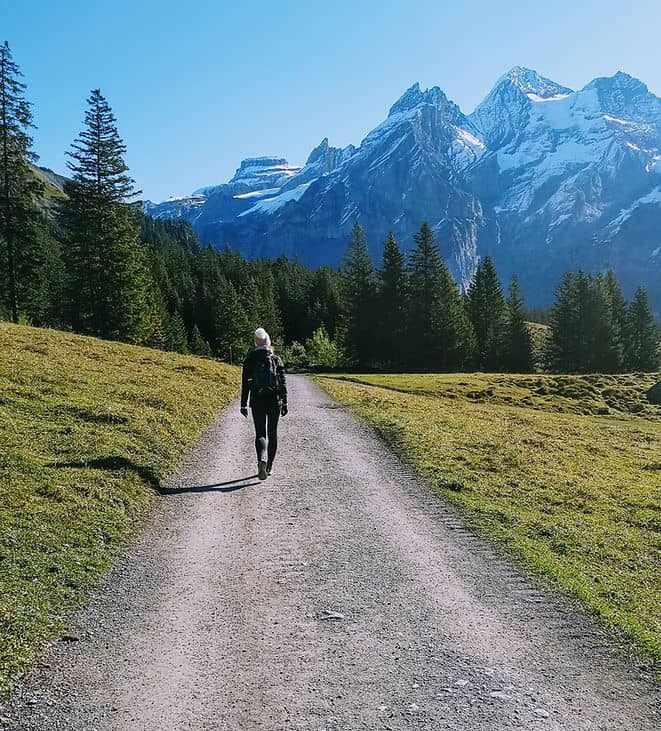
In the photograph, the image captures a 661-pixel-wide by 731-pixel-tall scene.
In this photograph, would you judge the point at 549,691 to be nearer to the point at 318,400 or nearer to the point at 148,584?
the point at 148,584

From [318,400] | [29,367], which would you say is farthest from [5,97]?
[318,400]

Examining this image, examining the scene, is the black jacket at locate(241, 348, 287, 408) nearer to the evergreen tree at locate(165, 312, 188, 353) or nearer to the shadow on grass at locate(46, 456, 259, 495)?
the shadow on grass at locate(46, 456, 259, 495)

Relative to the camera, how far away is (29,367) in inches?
861

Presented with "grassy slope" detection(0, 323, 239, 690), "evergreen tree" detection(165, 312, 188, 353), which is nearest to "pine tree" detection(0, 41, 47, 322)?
"grassy slope" detection(0, 323, 239, 690)

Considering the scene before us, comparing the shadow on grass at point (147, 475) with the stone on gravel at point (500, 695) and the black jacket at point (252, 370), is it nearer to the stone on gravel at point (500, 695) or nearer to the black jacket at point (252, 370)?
the black jacket at point (252, 370)

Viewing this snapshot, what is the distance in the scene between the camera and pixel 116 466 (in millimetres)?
13047

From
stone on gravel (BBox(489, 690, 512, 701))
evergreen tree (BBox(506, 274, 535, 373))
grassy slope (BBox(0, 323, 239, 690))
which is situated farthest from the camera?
evergreen tree (BBox(506, 274, 535, 373))

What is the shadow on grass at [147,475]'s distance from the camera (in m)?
12.6

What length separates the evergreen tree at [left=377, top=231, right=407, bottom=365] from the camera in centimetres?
7862

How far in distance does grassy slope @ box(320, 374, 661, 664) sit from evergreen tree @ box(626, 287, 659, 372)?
6860 cm

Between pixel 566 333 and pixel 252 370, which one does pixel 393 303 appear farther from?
pixel 252 370

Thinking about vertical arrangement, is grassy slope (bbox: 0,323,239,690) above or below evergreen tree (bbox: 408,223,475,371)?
below

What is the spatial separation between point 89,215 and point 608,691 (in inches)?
1996

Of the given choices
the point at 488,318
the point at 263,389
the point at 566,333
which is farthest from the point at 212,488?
the point at 566,333
